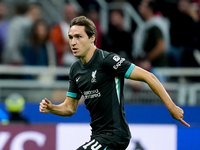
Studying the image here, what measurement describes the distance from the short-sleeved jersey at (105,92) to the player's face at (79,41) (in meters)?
0.12

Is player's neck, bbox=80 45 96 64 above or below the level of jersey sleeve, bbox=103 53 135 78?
above

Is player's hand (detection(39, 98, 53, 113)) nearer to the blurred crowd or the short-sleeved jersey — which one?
the short-sleeved jersey

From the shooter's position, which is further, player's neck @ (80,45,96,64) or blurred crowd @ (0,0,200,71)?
blurred crowd @ (0,0,200,71)

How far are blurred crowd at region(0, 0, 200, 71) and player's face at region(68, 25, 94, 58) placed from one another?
4.18m

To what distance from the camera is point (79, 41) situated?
4789mm

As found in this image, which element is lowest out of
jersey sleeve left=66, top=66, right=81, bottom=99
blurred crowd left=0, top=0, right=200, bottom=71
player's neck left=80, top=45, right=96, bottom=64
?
jersey sleeve left=66, top=66, right=81, bottom=99

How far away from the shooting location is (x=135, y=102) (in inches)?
373

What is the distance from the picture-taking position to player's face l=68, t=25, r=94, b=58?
4773mm

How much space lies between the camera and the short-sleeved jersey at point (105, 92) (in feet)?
15.6

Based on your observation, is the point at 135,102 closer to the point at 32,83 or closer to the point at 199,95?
the point at 199,95

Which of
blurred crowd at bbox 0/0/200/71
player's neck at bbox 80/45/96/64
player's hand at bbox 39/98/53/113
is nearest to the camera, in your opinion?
player's hand at bbox 39/98/53/113

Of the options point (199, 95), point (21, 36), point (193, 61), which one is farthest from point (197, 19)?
point (21, 36)

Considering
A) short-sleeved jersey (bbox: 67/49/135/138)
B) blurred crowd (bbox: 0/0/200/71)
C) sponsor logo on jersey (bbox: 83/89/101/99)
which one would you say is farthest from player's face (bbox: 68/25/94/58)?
blurred crowd (bbox: 0/0/200/71)

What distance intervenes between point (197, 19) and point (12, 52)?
12.8 feet
